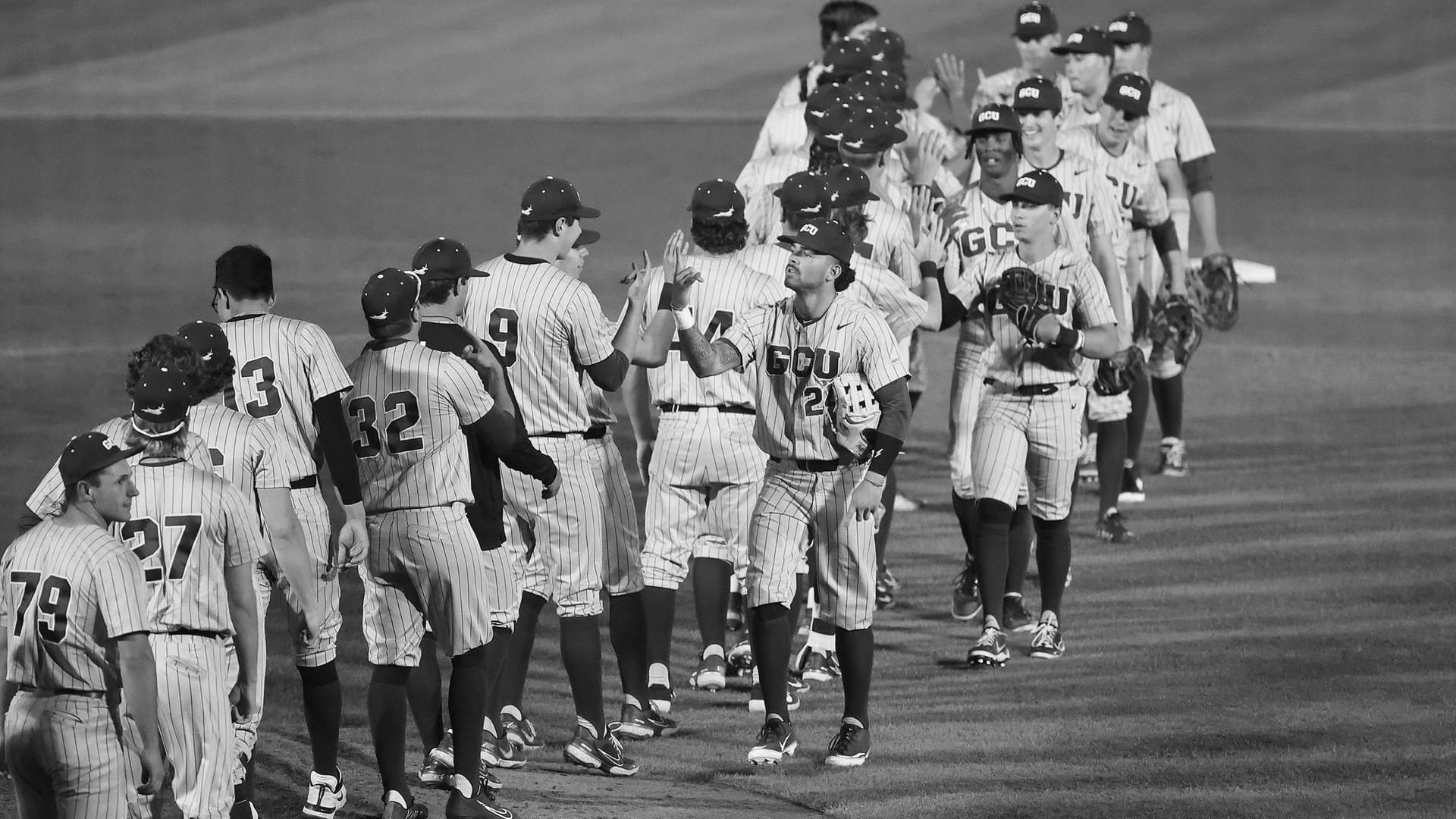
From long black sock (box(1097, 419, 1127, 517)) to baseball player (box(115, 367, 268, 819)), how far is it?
5.62m

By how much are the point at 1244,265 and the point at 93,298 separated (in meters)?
9.75

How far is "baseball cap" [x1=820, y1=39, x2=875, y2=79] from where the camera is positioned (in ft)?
32.0

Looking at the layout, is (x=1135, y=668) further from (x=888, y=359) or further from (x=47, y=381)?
(x=47, y=381)

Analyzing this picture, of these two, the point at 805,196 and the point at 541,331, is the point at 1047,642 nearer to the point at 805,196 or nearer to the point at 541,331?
the point at 805,196

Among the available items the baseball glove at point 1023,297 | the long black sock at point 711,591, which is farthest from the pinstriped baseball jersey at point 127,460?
the baseball glove at point 1023,297

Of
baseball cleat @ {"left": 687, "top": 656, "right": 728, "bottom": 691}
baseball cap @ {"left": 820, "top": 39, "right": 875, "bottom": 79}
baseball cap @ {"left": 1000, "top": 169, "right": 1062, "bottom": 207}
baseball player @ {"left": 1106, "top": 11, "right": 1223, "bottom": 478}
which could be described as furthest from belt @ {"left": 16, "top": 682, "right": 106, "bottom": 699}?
baseball player @ {"left": 1106, "top": 11, "right": 1223, "bottom": 478}

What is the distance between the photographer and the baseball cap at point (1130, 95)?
10.1 m

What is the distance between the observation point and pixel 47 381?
42.5 ft

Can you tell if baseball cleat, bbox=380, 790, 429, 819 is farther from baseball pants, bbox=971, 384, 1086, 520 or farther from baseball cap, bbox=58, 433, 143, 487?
baseball pants, bbox=971, 384, 1086, 520

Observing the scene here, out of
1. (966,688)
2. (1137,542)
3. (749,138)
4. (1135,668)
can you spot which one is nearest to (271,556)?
(966,688)

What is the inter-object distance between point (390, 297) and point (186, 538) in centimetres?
108

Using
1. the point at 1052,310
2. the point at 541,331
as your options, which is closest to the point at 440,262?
the point at 541,331

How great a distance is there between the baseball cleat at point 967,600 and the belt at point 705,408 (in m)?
1.92

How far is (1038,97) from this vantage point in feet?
29.5
